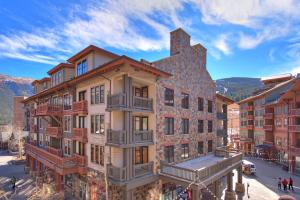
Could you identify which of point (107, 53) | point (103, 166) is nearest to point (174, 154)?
point (103, 166)

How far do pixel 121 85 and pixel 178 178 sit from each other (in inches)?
383

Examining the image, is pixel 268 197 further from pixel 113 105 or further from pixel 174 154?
pixel 113 105

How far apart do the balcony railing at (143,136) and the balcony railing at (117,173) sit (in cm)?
278

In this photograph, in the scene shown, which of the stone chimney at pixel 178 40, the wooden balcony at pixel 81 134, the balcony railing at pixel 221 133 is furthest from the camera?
the balcony railing at pixel 221 133

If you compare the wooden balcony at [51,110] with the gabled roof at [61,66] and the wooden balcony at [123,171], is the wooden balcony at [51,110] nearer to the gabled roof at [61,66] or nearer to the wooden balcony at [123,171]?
the gabled roof at [61,66]

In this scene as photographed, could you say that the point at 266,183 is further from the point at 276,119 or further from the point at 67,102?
the point at 67,102

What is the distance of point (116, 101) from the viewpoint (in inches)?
664

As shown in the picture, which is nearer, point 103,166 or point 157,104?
point 103,166

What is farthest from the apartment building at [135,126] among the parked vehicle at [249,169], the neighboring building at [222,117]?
the parked vehicle at [249,169]

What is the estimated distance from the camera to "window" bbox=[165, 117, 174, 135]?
21.8 m

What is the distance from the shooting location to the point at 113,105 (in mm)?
16875

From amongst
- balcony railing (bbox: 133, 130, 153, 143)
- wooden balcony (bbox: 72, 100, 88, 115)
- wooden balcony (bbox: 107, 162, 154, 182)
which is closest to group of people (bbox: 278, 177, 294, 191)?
wooden balcony (bbox: 107, 162, 154, 182)

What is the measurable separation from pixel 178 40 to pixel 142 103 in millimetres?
9689

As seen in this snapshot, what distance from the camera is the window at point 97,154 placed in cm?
1918
